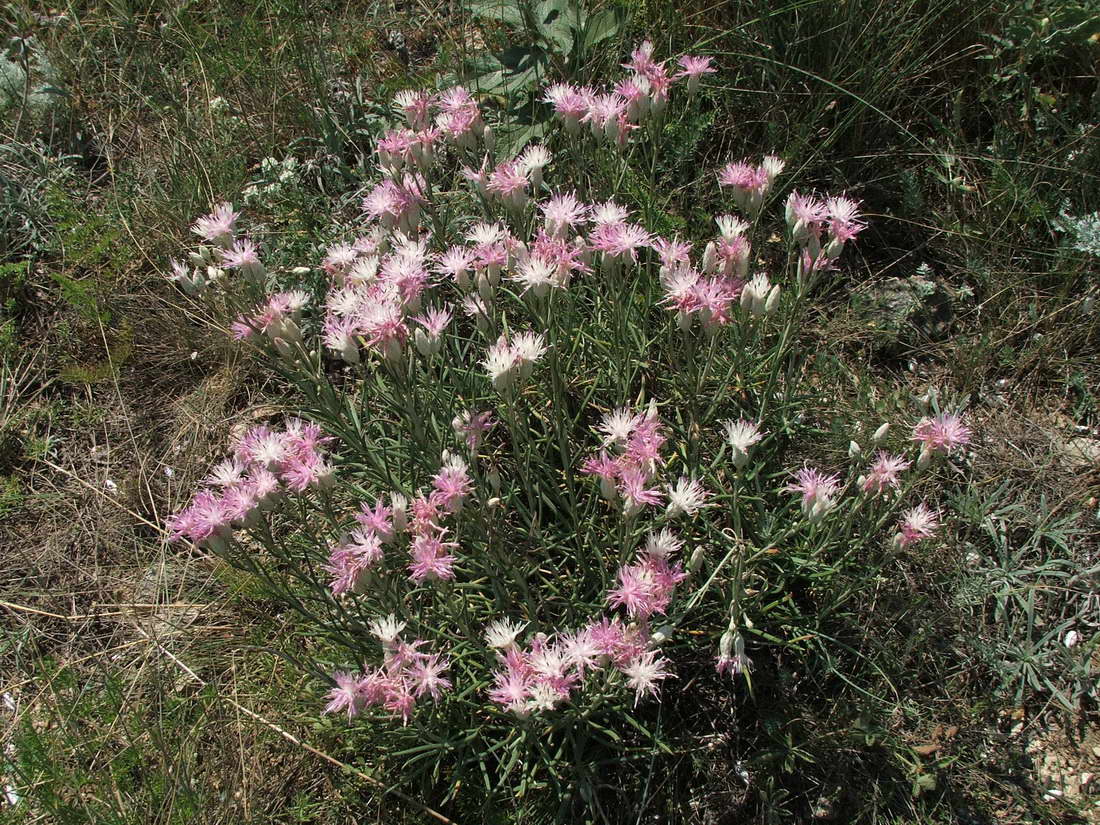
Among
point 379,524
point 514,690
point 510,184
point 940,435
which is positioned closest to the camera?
point 514,690

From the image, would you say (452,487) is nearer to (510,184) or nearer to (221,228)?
(510,184)

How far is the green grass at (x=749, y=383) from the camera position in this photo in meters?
2.75

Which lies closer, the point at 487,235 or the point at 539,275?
the point at 539,275

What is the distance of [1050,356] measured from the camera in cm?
353

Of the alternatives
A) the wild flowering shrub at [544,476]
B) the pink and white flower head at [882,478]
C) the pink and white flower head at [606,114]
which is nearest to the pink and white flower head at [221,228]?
the wild flowering shrub at [544,476]

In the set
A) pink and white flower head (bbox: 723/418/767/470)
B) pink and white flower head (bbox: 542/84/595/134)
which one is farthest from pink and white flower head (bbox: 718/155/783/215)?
pink and white flower head (bbox: 723/418/767/470)

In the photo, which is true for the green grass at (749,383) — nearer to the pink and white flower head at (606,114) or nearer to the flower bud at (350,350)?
the pink and white flower head at (606,114)

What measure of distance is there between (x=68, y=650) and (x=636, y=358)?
8.11 feet

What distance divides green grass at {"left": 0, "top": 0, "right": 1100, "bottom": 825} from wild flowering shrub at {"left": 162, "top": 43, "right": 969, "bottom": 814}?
0.24 meters

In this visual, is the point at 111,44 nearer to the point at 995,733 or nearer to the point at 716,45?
the point at 716,45

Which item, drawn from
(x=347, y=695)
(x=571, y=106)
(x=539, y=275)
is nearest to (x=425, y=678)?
(x=347, y=695)

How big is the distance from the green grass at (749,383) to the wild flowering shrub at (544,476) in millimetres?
237

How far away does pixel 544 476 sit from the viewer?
298cm

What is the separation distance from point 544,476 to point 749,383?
796 mm
